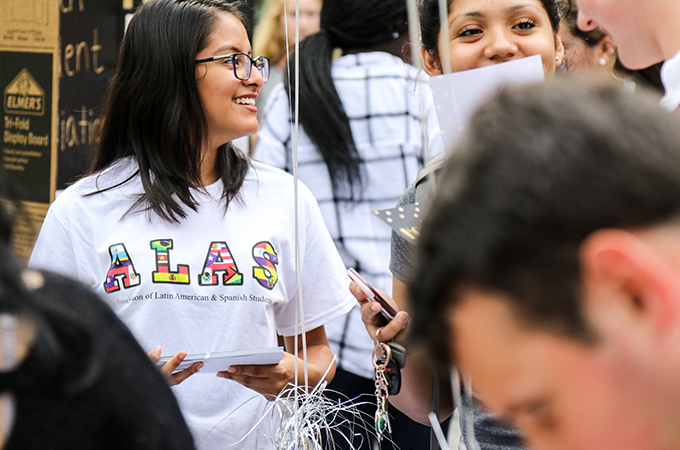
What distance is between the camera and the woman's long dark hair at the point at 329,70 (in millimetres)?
1703

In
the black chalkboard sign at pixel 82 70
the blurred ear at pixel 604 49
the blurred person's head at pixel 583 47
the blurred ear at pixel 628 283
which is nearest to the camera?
the blurred ear at pixel 628 283

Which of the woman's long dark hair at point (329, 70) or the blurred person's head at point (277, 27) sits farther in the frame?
the blurred person's head at point (277, 27)

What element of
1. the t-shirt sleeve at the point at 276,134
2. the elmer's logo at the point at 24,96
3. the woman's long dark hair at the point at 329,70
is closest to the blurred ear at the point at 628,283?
the woman's long dark hair at the point at 329,70

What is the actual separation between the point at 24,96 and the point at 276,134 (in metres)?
1.56

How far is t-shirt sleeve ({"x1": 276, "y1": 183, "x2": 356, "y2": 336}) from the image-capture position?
1.47 m

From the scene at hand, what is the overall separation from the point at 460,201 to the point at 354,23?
4.76 ft

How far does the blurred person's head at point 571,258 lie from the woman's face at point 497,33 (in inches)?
29.1

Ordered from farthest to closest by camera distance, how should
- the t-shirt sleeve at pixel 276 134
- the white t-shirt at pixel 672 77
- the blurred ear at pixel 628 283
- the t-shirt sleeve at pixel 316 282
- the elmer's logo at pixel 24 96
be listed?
the elmer's logo at pixel 24 96, the t-shirt sleeve at pixel 276 134, the t-shirt sleeve at pixel 316 282, the white t-shirt at pixel 672 77, the blurred ear at pixel 628 283

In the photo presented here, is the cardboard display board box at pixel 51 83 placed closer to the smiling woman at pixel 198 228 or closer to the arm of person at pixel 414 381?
the smiling woman at pixel 198 228

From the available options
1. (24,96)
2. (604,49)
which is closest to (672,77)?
(604,49)

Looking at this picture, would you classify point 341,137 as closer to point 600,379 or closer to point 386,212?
point 386,212

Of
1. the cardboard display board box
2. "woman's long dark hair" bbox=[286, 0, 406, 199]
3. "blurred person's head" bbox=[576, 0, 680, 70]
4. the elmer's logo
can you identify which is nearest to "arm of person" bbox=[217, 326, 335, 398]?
"woman's long dark hair" bbox=[286, 0, 406, 199]

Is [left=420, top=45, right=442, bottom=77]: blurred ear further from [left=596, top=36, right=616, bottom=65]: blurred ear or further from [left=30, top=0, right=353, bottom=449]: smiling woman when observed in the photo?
[left=596, top=36, right=616, bottom=65]: blurred ear

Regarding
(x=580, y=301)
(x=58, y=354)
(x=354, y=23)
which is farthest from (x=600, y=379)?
(x=354, y=23)
